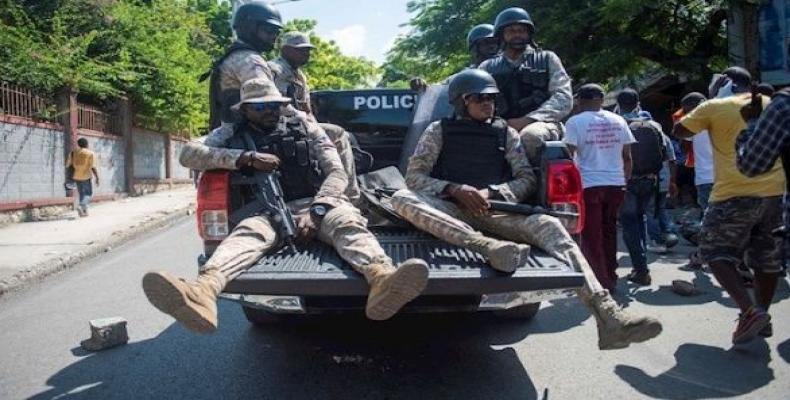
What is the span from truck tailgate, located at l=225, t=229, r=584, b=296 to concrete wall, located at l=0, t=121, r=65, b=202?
10.1 metres

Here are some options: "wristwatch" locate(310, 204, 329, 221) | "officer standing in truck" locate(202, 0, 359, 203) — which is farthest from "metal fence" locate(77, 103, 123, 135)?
"wristwatch" locate(310, 204, 329, 221)

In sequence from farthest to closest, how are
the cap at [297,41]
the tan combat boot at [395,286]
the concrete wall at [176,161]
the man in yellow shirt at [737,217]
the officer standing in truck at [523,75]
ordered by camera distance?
the concrete wall at [176,161]
the cap at [297,41]
the officer standing in truck at [523,75]
the man in yellow shirt at [737,217]
the tan combat boot at [395,286]

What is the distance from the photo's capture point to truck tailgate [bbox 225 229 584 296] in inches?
117

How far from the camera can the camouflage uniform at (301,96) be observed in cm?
462

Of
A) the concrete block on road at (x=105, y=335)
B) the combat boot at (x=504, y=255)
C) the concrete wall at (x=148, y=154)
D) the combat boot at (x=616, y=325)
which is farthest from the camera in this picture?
the concrete wall at (x=148, y=154)

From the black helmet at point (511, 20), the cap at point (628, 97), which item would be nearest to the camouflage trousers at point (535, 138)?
the black helmet at point (511, 20)

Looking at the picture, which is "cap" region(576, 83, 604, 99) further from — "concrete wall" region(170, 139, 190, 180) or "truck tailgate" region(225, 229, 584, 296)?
"concrete wall" region(170, 139, 190, 180)

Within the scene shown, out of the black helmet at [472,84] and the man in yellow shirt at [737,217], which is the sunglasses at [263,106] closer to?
the black helmet at [472,84]

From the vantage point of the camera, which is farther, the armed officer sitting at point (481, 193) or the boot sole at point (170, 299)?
the armed officer sitting at point (481, 193)

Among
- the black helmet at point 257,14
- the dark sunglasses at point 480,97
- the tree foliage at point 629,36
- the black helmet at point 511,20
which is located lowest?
the dark sunglasses at point 480,97

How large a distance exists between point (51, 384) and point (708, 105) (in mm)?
4300

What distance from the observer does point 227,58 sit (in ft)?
16.5

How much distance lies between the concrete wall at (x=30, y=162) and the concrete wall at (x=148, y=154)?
17.5 feet

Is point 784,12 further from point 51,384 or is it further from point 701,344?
point 51,384
